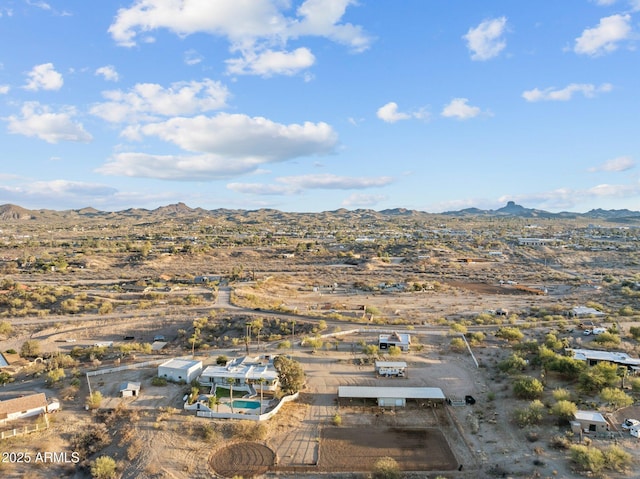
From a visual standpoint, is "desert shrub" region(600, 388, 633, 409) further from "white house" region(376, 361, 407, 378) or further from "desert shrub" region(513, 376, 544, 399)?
"white house" region(376, 361, 407, 378)

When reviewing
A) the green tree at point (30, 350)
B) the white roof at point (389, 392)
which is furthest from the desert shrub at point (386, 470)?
the green tree at point (30, 350)

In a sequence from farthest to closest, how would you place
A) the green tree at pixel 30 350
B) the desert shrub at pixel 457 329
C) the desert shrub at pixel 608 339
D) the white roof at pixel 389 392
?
the desert shrub at pixel 457 329 < the green tree at pixel 30 350 < the desert shrub at pixel 608 339 < the white roof at pixel 389 392

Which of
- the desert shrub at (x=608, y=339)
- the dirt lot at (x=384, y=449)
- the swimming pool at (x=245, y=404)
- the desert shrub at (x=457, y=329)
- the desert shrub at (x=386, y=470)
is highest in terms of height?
the desert shrub at (x=608, y=339)

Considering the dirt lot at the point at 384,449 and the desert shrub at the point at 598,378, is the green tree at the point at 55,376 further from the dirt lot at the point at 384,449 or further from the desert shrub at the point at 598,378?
the desert shrub at the point at 598,378

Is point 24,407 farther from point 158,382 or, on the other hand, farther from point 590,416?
point 590,416

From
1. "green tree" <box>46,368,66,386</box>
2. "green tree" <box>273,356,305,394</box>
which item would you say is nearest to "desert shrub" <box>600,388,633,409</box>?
"green tree" <box>273,356,305,394</box>
